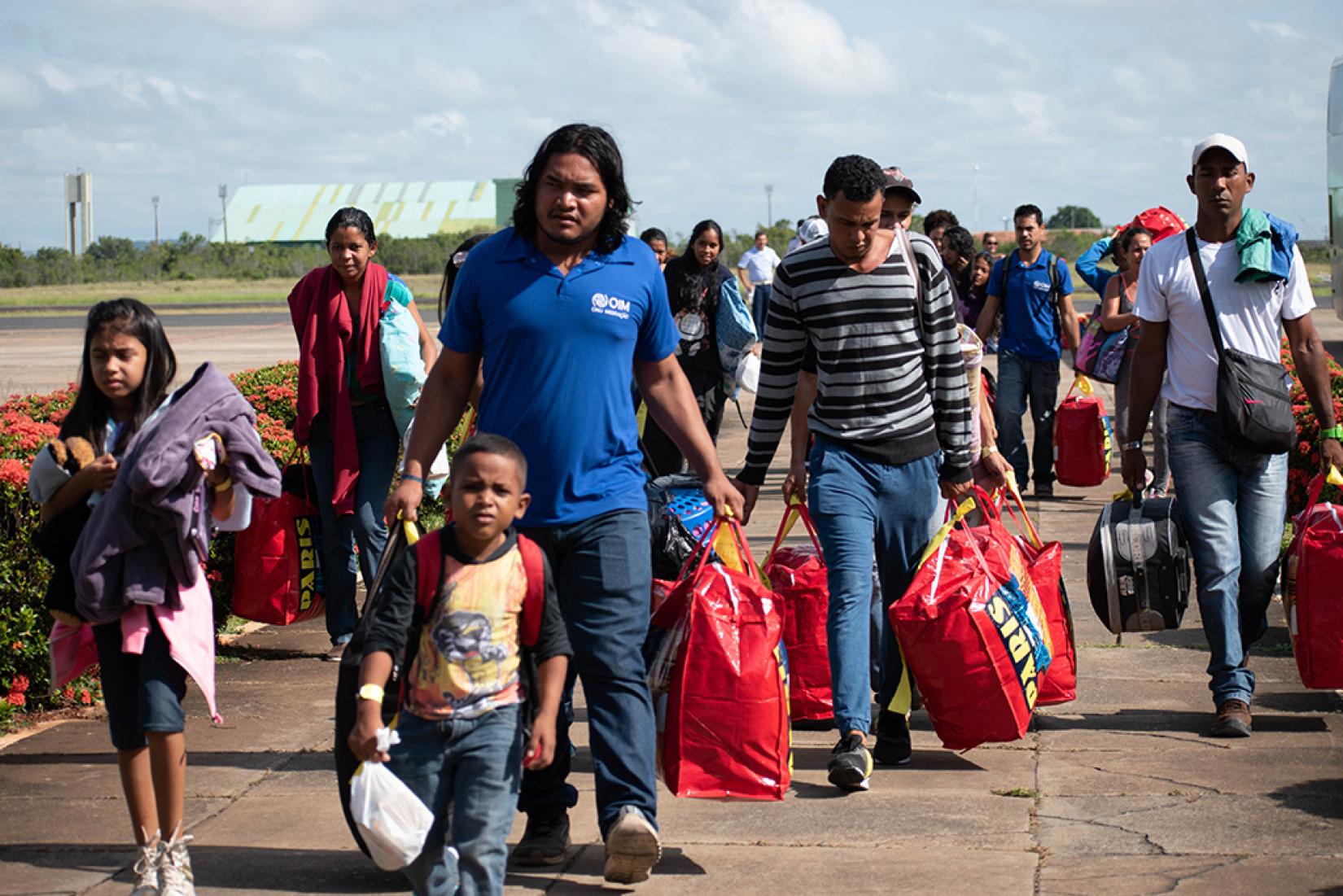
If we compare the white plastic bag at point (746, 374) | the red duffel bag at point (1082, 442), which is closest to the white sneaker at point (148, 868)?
the white plastic bag at point (746, 374)

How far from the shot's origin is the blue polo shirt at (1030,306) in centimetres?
1182

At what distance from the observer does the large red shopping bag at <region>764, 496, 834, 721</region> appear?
6070mm

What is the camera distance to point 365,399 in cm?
728

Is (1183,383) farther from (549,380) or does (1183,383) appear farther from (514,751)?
(514,751)

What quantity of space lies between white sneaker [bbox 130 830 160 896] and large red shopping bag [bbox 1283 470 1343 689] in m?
3.68

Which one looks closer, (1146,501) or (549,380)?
(549,380)

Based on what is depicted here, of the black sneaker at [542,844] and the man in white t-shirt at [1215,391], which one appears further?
the man in white t-shirt at [1215,391]

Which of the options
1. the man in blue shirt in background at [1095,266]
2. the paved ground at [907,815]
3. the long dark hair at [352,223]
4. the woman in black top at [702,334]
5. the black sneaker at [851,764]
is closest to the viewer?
the paved ground at [907,815]

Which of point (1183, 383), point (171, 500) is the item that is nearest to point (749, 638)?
point (171, 500)

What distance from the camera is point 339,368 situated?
23.6ft

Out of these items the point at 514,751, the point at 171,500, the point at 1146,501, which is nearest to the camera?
the point at 514,751

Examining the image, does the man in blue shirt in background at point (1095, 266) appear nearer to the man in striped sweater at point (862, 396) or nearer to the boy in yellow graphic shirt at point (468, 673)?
the man in striped sweater at point (862, 396)

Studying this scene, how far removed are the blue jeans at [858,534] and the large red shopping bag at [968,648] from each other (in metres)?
0.11

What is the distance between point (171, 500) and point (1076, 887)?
8.08 ft
